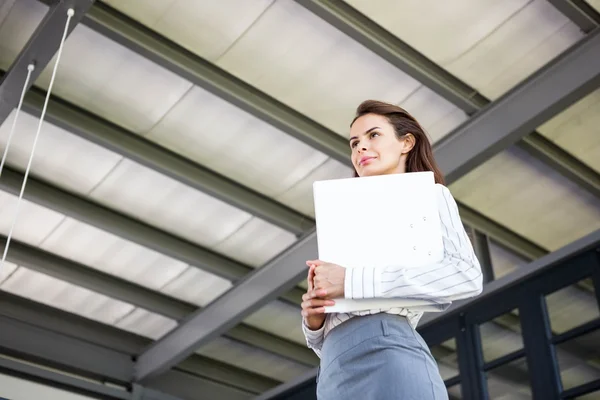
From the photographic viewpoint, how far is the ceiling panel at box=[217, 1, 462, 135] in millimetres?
3795

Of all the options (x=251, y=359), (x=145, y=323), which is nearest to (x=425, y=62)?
(x=145, y=323)

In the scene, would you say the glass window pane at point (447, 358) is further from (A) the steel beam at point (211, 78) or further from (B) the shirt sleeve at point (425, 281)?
(B) the shirt sleeve at point (425, 281)

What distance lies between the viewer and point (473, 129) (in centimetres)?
404

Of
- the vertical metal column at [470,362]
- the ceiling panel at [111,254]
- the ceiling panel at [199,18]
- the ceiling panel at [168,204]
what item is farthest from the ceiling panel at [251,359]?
the ceiling panel at [199,18]

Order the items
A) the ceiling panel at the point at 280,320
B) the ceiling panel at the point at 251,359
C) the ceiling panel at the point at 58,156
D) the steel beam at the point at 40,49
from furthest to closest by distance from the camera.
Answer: the ceiling panel at the point at 251,359 → the ceiling panel at the point at 280,320 → the ceiling panel at the point at 58,156 → the steel beam at the point at 40,49

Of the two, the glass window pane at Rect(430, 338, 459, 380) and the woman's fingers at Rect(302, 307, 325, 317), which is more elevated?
the glass window pane at Rect(430, 338, 459, 380)

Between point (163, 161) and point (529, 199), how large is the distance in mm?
2226

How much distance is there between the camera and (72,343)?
5758 mm

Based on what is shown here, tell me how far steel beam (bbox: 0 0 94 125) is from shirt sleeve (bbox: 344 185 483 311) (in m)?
2.71

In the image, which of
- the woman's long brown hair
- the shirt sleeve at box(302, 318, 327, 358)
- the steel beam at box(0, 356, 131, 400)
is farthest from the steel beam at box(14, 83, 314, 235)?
the shirt sleeve at box(302, 318, 327, 358)

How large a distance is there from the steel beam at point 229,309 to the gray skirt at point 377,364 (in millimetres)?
3519

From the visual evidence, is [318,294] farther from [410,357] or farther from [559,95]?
[559,95]

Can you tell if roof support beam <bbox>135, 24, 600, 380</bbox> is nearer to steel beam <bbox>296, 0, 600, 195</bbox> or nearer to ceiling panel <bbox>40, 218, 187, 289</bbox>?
steel beam <bbox>296, 0, 600, 195</bbox>

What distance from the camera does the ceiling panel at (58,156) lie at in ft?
14.4
